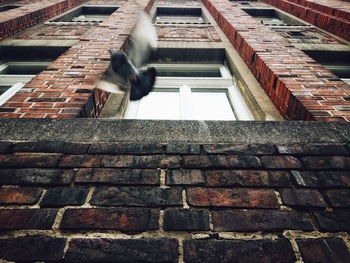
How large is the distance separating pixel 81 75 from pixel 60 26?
3039 millimetres

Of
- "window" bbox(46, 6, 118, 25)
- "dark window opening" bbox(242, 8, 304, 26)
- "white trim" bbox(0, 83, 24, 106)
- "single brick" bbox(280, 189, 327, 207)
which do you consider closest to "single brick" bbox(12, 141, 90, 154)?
"single brick" bbox(280, 189, 327, 207)

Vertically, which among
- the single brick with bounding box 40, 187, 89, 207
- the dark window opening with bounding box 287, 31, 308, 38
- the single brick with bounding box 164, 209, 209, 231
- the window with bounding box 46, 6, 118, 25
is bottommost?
the single brick with bounding box 164, 209, 209, 231

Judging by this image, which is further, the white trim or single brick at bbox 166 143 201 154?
the white trim

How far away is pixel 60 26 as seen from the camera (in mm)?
4035

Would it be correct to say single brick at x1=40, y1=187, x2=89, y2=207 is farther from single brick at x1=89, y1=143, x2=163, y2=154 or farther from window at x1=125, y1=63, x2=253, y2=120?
window at x1=125, y1=63, x2=253, y2=120

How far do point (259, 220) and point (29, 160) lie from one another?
1.19 m

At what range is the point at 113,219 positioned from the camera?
80 cm

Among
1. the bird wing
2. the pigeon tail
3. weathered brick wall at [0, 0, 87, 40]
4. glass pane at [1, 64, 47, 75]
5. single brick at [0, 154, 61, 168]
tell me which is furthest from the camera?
weathered brick wall at [0, 0, 87, 40]

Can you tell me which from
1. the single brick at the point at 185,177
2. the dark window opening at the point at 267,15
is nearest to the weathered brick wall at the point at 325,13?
the dark window opening at the point at 267,15

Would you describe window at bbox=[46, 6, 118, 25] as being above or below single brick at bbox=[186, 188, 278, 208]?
above

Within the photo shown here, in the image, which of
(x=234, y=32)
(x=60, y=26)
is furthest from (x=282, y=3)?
(x=60, y=26)

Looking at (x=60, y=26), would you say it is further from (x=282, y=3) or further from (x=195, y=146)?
(x=282, y=3)

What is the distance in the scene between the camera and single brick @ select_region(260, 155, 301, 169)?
1033 mm

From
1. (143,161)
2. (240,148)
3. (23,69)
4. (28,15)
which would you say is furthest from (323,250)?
(28,15)
